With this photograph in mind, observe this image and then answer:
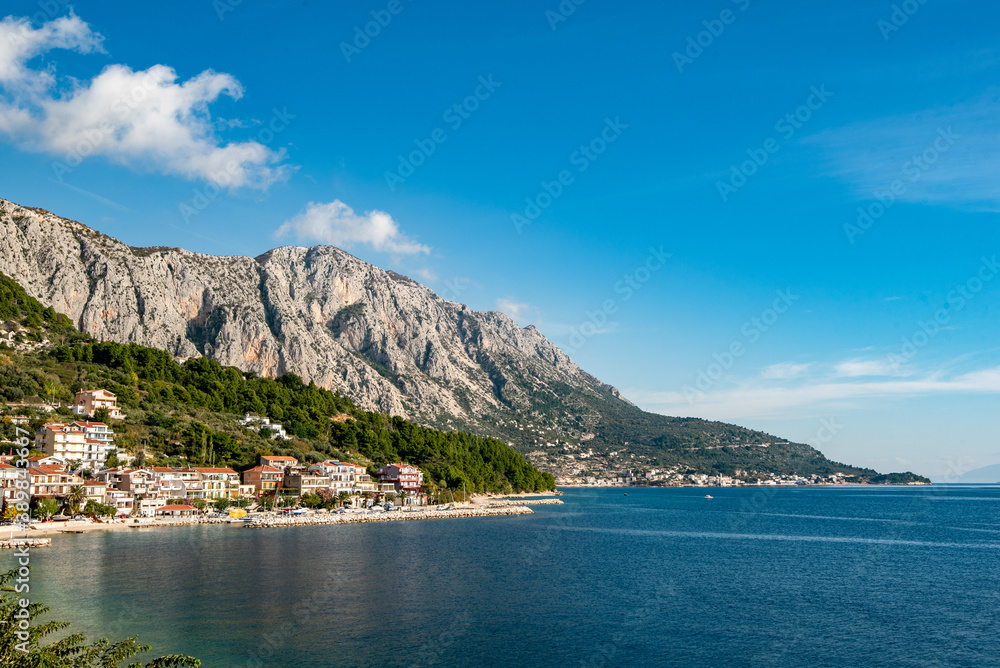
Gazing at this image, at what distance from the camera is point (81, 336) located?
12181 centimetres

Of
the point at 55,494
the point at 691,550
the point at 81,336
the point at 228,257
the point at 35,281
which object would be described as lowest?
the point at 691,550

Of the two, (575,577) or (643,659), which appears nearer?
(643,659)

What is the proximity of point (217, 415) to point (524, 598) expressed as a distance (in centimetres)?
8323

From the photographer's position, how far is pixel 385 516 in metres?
88.7

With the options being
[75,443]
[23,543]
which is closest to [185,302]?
[75,443]

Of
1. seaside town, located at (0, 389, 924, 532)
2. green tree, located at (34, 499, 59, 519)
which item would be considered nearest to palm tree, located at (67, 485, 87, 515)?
seaside town, located at (0, 389, 924, 532)

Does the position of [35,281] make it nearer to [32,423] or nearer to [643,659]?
[32,423]

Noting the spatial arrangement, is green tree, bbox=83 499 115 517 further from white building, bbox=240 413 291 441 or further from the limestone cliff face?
the limestone cliff face

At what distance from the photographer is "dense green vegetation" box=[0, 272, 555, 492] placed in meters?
91.2

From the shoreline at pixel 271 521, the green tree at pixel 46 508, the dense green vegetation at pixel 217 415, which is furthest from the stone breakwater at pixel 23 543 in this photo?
the dense green vegetation at pixel 217 415

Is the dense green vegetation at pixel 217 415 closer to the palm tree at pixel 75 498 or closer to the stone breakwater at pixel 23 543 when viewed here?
the palm tree at pixel 75 498

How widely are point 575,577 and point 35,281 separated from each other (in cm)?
13395

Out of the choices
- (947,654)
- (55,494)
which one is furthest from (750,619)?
(55,494)

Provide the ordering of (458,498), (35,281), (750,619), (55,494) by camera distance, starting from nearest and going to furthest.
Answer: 1. (750,619)
2. (55,494)
3. (458,498)
4. (35,281)
